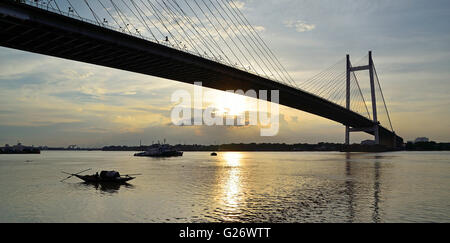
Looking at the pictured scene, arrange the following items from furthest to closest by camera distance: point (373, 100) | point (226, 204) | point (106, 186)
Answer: point (373, 100), point (106, 186), point (226, 204)

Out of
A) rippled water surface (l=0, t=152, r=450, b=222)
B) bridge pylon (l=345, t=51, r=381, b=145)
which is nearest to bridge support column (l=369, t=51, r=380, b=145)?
bridge pylon (l=345, t=51, r=381, b=145)

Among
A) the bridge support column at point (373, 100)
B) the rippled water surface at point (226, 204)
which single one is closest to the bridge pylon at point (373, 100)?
the bridge support column at point (373, 100)

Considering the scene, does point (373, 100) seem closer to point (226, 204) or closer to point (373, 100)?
point (373, 100)

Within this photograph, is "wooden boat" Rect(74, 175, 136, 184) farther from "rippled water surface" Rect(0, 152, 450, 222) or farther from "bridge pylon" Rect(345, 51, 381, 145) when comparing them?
"bridge pylon" Rect(345, 51, 381, 145)

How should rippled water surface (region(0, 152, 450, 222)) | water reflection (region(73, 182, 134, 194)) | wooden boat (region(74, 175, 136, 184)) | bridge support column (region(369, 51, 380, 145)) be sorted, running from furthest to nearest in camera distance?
bridge support column (region(369, 51, 380, 145))
wooden boat (region(74, 175, 136, 184))
water reflection (region(73, 182, 134, 194))
rippled water surface (region(0, 152, 450, 222))

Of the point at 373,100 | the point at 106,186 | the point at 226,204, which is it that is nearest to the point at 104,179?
the point at 106,186

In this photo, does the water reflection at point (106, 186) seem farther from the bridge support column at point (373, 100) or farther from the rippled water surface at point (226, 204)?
the bridge support column at point (373, 100)

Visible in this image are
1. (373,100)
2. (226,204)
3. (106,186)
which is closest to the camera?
(226,204)

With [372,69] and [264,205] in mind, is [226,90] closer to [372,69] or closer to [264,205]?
[264,205]

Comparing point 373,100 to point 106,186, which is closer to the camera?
point 106,186

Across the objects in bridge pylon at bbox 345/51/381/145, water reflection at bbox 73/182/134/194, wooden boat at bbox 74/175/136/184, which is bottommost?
water reflection at bbox 73/182/134/194

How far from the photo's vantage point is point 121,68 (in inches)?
1828

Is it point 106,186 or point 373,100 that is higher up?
point 373,100

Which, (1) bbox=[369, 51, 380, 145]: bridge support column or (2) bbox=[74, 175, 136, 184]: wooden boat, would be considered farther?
(1) bbox=[369, 51, 380, 145]: bridge support column
